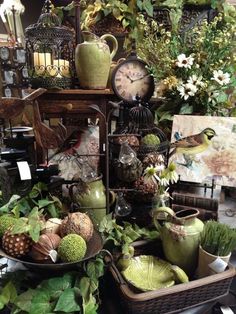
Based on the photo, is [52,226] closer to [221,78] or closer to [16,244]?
[16,244]

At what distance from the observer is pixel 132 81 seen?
134cm

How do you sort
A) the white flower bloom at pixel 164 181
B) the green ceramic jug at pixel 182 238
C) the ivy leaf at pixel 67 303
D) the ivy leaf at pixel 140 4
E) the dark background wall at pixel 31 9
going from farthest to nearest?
the dark background wall at pixel 31 9 < the ivy leaf at pixel 140 4 < the white flower bloom at pixel 164 181 < the green ceramic jug at pixel 182 238 < the ivy leaf at pixel 67 303

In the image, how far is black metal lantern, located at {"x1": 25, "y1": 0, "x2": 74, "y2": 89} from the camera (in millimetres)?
1185

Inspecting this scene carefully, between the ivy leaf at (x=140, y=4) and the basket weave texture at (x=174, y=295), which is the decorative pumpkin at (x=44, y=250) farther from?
the ivy leaf at (x=140, y=4)

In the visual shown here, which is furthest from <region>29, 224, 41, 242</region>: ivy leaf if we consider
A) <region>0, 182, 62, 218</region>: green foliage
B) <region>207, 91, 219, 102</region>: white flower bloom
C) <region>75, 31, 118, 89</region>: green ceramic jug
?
<region>207, 91, 219, 102</region>: white flower bloom

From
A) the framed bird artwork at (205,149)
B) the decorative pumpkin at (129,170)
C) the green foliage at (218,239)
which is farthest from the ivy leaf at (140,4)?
the green foliage at (218,239)

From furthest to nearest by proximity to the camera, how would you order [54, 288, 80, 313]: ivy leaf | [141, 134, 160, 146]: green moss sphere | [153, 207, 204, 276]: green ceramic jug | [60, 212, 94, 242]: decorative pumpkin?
[141, 134, 160, 146]: green moss sphere
[153, 207, 204, 276]: green ceramic jug
[60, 212, 94, 242]: decorative pumpkin
[54, 288, 80, 313]: ivy leaf

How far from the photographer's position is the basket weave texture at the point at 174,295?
2.76 feet

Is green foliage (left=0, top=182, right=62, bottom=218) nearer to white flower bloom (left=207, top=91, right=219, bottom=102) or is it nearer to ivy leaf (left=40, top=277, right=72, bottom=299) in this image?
ivy leaf (left=40, top=277, right=72, bottom=299)

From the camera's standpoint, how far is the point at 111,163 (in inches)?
50.8

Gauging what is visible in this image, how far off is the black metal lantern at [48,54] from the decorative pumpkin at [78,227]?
0.56 meters

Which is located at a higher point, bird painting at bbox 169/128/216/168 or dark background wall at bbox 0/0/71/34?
dark background wall at bbox 0/0/71/34

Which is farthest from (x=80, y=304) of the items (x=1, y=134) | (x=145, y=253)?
(x=1, y=134)

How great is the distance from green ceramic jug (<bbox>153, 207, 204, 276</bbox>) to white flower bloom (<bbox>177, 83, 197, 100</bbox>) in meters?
0.56
